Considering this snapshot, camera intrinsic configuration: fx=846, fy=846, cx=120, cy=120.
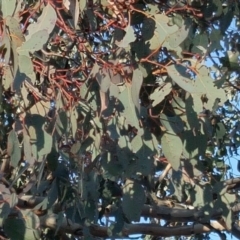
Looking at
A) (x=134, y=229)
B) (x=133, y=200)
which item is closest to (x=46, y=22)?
(x=133, y=200)

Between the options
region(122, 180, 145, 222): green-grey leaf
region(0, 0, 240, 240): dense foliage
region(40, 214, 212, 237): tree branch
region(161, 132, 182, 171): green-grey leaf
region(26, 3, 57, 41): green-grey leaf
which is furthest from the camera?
region(40, 214, 212, 237): tree branch

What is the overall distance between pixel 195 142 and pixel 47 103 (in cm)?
50

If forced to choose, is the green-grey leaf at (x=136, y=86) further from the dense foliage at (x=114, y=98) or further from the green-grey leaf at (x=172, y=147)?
the green-grey leaf at (x=172, y=147)

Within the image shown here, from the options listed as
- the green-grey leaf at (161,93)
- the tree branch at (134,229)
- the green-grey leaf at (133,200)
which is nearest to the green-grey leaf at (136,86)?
the green-grey leaf at (161,93)

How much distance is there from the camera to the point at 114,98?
8.12 ft

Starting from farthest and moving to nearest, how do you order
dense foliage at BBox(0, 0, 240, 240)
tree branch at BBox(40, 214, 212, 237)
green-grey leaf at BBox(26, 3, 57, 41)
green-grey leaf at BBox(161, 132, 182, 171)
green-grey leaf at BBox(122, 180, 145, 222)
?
tree branch at BBox(40, 214, 212, 237) → green-grey leaf at BBox(122, 180, 145, 222) → green-grey leaf at BBox(161, 132, 182, 171) → dense foliage at BBox(0, 0, 240, 240) → green-grey leaf at BBox(26, 3, 57, 41)

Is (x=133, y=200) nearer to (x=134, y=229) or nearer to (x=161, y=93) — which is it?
(x=161, y=93)

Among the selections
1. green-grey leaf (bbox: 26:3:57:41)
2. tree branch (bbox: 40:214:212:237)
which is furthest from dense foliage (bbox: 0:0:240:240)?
tree branch (bbox: 40:214:212:237)

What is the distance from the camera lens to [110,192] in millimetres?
3559

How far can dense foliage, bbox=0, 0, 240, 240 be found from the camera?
243cm

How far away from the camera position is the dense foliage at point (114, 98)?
2.43m

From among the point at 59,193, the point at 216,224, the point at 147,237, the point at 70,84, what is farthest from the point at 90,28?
the point at 147,237

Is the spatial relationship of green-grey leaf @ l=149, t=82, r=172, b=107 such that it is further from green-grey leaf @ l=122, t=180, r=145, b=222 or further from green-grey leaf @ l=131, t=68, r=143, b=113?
green-grey leaf @ l=122, t=180, r=145, b=222

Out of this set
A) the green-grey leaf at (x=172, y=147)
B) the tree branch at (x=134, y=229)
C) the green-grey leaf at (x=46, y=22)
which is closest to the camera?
the green-grey leaf at (x=46, y=22)
